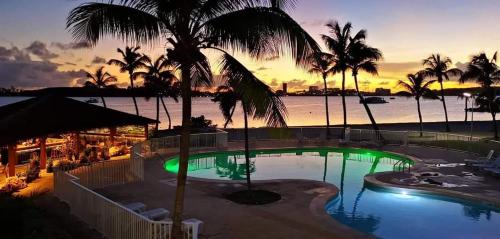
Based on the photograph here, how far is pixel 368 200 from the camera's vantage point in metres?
14.1

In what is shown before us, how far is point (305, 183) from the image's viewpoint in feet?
47.3

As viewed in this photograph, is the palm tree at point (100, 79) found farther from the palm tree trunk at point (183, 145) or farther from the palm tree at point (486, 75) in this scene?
the palm tree trunk at point (183, 145)

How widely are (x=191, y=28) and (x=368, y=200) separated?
9628 millimetres

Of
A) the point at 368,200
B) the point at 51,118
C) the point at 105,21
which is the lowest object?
the point at 368,200

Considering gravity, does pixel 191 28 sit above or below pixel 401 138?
above

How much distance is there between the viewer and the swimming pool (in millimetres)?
11316

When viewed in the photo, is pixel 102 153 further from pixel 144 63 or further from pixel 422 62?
pixel 422 62

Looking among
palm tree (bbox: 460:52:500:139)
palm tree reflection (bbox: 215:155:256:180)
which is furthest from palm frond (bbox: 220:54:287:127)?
palm tree (bbox: 460:52:500:139)

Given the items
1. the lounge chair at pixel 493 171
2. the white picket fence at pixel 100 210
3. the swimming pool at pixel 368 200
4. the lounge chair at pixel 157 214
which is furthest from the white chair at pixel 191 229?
the lounge chair at pixel 493 171

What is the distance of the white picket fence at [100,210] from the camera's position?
780 cm

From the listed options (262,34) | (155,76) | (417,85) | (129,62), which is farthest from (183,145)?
(417,85)

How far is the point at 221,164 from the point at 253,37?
15.3m

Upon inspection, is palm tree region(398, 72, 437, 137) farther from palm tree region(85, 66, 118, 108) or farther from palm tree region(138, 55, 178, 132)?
palm tree region(85, 66, 118, 108)

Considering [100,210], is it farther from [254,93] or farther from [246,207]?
[254,93]
